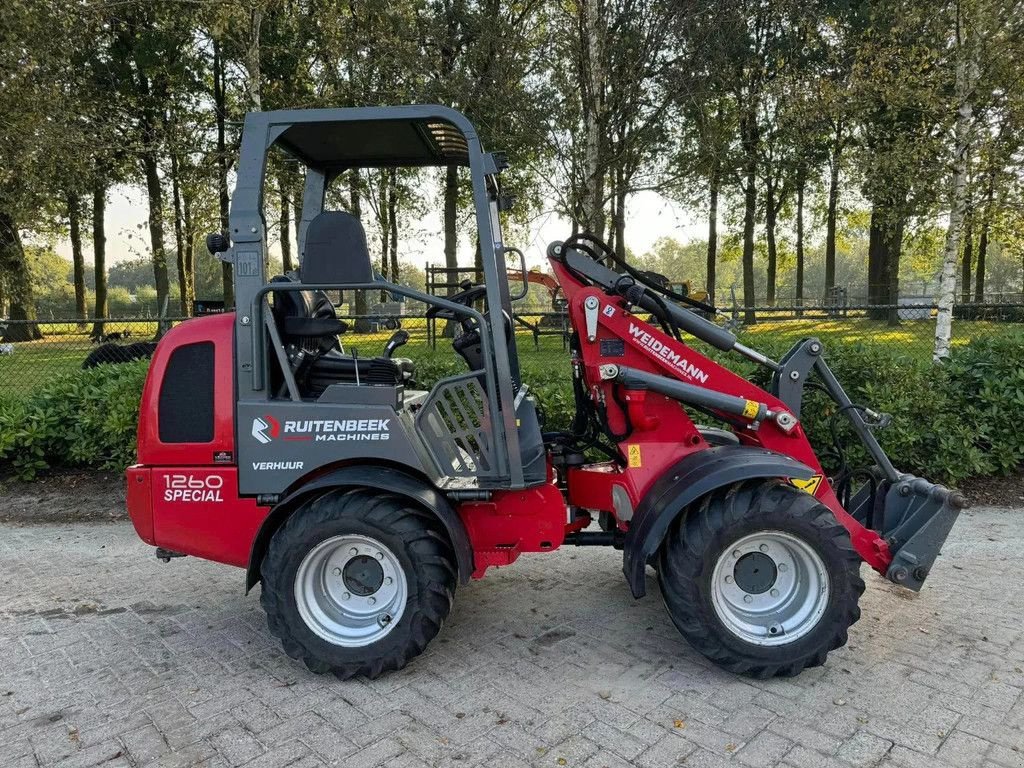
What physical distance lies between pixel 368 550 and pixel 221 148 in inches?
548

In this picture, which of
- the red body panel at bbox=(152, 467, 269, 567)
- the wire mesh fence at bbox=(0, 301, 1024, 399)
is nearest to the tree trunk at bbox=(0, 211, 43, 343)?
the wire mesh fence at bbox=(0, 301, 1024, 399)

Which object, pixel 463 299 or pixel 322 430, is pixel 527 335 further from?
pixel 322 430

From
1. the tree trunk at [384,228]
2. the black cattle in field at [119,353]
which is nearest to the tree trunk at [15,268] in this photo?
the tree trunk at [384,228]

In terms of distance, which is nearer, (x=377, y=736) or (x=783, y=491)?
(x=377, y=736)

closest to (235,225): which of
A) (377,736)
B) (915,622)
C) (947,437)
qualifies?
(377,736)

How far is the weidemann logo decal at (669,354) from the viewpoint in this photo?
3.52m

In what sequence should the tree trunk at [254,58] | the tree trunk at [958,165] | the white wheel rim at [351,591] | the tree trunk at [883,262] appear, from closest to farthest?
the white wheel rim at [351,591]
the tree trunk at [958,165]
the tree trunk at [254,58]
the tree trunk at [883,262]

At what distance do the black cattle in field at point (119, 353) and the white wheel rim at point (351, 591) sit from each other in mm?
5459

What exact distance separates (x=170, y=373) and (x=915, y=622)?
397 cm

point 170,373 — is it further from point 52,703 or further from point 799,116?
point 799,116

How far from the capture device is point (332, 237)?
127 inches

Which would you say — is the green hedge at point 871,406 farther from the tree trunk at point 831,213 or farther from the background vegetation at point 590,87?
the tree trunk at point 831,213

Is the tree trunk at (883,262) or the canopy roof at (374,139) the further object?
the tree trunk at (883,262)

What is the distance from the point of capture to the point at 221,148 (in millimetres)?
14781
